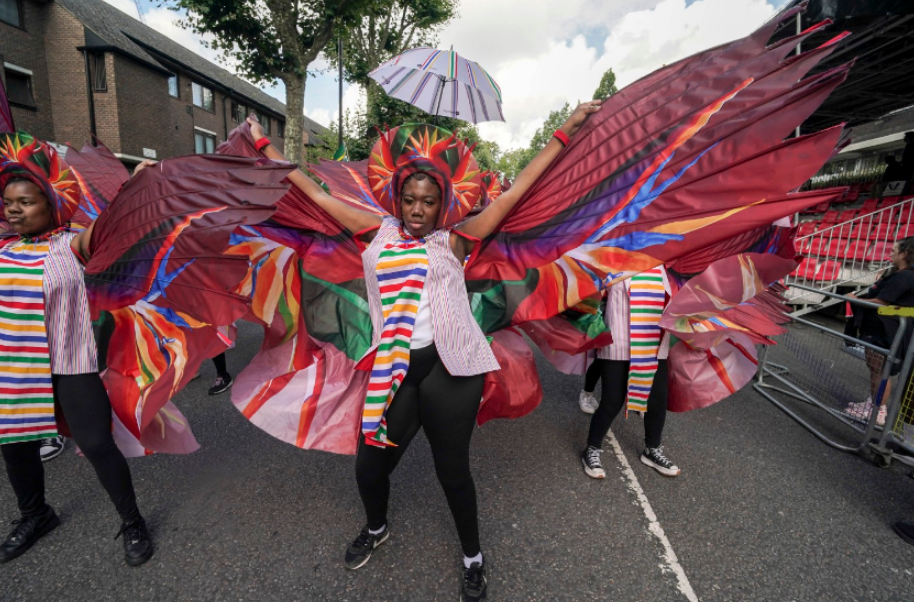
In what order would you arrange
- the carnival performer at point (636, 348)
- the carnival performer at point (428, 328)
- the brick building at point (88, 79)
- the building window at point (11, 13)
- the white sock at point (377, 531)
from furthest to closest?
the brick building at point (88, 79)
the building window at point (11, 13)
the carnival performer at point (636, 348)
the white sock at point (377, 531)
the carnival performer at point (428, 328)

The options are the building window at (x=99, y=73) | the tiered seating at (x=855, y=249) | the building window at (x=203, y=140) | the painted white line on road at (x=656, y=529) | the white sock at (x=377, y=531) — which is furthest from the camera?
the building window at (x=203, y=140)

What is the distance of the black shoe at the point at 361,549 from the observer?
2.15m

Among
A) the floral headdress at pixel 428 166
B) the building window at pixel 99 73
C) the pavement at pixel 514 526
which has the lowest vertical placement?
the pavement at pixel 514 526

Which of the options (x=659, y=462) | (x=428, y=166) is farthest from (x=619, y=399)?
(x=428, y=166)

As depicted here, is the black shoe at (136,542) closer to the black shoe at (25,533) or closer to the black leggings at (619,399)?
the black shoe at (25,533)

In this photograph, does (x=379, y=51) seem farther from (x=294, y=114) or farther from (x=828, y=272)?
(x=828, y=272)

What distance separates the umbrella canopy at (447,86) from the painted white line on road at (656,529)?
353cm

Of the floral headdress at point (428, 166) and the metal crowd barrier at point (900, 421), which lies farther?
the metal crowd barrier at point (900, 421)

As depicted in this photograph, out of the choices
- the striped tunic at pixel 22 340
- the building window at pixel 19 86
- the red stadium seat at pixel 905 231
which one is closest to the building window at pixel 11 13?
the building window at pixel 19 86

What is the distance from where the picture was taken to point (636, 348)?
262cm

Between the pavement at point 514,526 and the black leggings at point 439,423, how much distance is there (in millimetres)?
539

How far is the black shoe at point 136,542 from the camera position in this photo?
2133 mm

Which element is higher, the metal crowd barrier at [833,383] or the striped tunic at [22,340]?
the striped tunic at [22,340]

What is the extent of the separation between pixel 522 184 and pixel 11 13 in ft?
82.3
